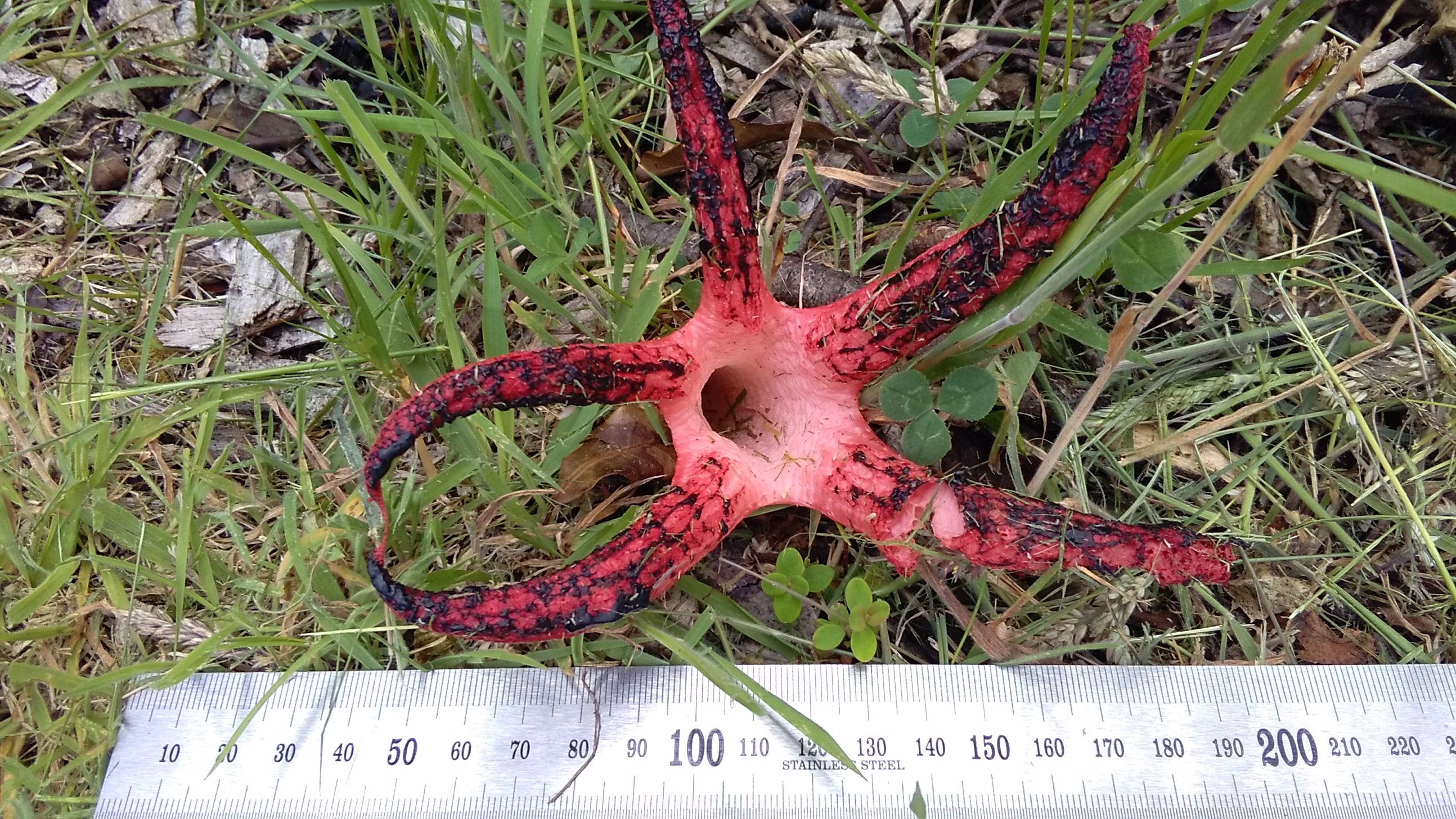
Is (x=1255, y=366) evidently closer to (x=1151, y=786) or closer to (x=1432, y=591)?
(x=1432, y=591)

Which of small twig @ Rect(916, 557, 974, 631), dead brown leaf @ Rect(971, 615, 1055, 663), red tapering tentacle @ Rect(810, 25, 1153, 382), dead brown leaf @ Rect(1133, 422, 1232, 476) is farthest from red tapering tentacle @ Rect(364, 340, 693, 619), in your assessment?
dead brown leaf @ Rect(1133, 422, 1232, 476)

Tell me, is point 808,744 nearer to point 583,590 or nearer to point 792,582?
point 792,582

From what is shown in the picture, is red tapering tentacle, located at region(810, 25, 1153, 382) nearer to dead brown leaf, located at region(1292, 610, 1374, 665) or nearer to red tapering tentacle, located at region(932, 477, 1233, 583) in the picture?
red tapering tentacle, located at region(932, 477, 1233, 583)

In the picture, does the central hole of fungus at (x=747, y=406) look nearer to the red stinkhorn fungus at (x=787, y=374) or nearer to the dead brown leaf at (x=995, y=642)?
the red stinkhorn fungus at (x=787, y=374)

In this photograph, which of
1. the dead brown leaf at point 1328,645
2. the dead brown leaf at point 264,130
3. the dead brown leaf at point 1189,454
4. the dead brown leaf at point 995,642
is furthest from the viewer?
the dead brown leaf at point 264,130

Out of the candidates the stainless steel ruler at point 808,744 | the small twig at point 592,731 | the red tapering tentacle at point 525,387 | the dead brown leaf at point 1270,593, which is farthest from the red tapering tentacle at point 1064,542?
the small twig at point 592,731

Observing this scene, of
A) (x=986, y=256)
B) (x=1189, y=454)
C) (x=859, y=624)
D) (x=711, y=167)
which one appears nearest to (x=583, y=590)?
(x=859, y=624)

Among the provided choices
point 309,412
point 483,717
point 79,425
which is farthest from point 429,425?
point 79,425
